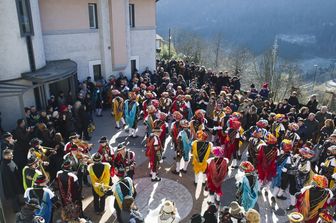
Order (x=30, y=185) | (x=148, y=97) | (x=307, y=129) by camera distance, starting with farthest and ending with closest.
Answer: (x=148, y=97) → (x=307, y=129) → (x=30, y=185)

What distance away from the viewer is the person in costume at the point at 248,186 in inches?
287

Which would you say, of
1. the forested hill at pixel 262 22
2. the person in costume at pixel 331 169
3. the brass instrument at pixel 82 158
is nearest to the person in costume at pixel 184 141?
the brass instrument at pixel 82 158

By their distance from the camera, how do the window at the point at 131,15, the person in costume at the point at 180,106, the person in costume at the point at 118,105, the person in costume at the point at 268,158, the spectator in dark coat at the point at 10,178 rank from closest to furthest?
the spectator in dark coat at the point at 10,178 < the person in costume at the point at 268,158 < the person in costume at the point at 180,106 < the person in costume at the point at 118,105 < the window at the point at 131,15

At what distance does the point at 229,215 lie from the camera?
586 cm

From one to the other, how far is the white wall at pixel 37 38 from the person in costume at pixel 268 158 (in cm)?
1019

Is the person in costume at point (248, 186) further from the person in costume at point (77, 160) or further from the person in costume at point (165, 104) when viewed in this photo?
the person in costume at point (165, 104)

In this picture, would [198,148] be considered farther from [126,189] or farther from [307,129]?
[307,129]

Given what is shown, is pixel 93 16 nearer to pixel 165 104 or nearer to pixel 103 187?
pixel 165 104

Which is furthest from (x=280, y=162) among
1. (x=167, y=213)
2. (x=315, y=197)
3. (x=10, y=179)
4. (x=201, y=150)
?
(x=10, y=179)

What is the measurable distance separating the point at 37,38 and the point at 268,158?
10.9 m

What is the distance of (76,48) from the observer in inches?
669

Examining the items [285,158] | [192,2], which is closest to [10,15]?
[285,158]

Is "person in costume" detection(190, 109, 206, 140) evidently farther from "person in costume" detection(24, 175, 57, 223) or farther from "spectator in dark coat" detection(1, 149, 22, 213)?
"spectator in dark coat" detection(1, 149, 22, 213)

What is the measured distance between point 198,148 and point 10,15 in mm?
8790
